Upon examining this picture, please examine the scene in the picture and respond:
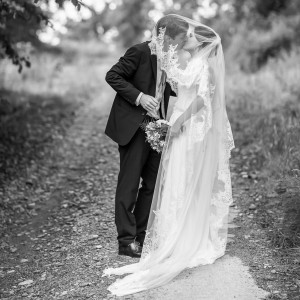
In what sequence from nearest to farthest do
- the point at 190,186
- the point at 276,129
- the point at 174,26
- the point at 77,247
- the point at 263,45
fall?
the point at 174,26 → the point at 190,186 → the point at 77,247 → the point at 276,129 → the point at 263,45

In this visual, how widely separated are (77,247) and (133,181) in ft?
3.76

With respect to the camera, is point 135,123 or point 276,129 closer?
point 135,123

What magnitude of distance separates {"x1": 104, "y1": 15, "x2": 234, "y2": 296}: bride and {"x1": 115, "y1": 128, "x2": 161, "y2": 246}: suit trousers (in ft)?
0.83

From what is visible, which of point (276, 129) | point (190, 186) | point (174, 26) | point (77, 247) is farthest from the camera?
point (276, 129)

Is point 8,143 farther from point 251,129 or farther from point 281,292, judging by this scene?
point 281,292

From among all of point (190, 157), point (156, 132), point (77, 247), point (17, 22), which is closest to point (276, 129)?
point (190, 157)

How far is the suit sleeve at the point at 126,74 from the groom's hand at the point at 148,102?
68mm

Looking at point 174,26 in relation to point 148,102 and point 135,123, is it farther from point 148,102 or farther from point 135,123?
point 135,123

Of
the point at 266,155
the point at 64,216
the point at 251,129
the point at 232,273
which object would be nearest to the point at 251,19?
the point at 251,129

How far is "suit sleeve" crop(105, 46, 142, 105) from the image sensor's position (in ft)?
14.8

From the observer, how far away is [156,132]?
14.9ft

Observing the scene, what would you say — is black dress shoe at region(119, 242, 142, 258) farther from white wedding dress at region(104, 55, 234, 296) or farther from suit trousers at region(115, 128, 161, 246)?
white wedding dress at region(104, 55, 234, 296)

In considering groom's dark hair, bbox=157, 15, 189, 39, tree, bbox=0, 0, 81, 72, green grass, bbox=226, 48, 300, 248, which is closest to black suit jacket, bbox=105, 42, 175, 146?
groom's dark hair, bbox=157, 15, 189, 39

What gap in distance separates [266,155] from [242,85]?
15.5ft
